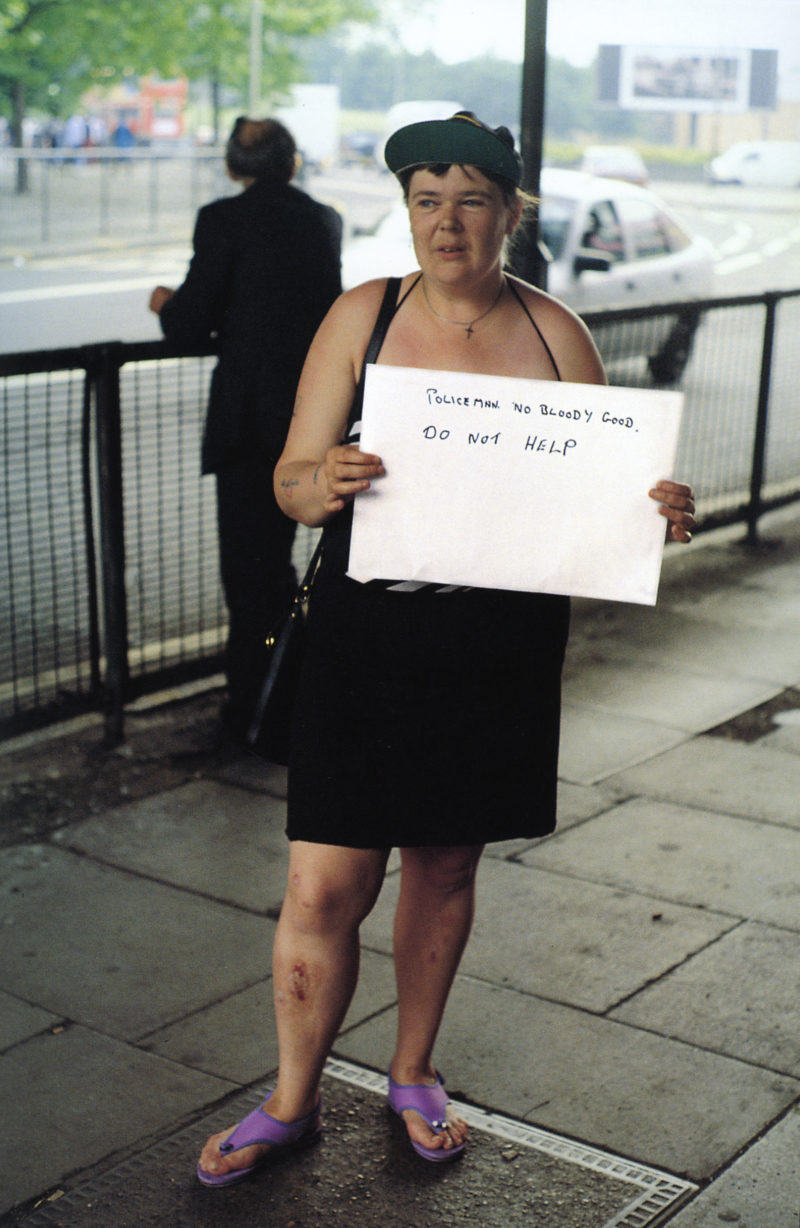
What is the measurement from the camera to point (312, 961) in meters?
2.85

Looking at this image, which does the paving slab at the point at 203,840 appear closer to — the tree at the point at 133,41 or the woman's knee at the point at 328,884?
the woman's knee at the point at 328,884

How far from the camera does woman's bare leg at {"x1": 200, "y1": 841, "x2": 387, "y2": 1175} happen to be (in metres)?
2.82

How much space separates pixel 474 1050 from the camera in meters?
3.38

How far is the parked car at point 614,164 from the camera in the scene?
121 feet

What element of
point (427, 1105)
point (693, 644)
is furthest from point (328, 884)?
point (693, 644)

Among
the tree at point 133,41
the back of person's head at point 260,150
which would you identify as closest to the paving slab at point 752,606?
the back of person's head at point 260,150

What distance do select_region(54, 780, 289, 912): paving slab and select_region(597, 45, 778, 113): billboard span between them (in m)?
11.0

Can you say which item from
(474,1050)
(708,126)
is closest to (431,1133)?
(474,1050)

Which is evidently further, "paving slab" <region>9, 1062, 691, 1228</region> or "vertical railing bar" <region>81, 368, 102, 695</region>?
"vertical railing bar" <region>81, 368, 102, 695</region>

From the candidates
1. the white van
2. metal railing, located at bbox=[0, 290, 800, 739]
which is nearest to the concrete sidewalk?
metal railing, located at bbox=[0, 290, 800, 739]

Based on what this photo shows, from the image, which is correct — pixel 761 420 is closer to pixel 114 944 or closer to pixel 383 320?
pixel 114 944

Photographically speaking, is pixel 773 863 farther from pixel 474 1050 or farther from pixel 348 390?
pixel 348 390

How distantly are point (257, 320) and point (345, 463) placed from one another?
2390 millimetres

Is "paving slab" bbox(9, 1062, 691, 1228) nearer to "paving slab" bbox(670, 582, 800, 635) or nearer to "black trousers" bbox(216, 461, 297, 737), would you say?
"black trousers" bbox(216, 461, 297, 737)
